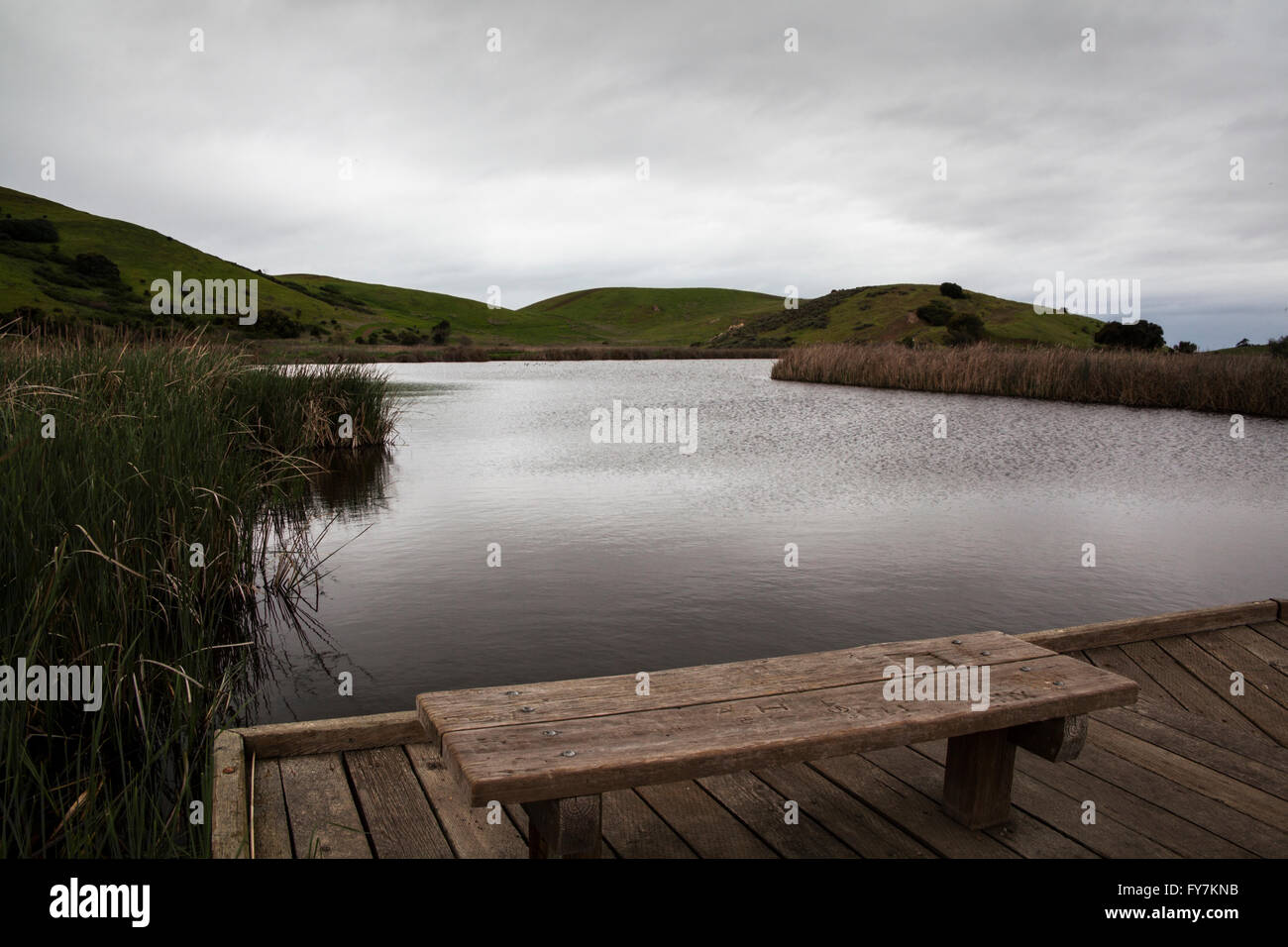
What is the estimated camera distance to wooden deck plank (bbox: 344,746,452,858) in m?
2.62

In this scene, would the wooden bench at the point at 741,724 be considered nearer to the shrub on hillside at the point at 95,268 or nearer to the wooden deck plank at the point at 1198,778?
the wooden deck plank at the point at 1198,778

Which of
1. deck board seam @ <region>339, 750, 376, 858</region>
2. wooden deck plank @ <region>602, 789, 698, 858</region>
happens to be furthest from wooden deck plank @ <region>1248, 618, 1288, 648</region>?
deck board seam @ <region>339, 750, 376, 858</region>

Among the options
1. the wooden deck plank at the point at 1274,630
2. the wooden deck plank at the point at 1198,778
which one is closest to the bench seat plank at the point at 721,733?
the wooden deck plank at the point at 1198,778

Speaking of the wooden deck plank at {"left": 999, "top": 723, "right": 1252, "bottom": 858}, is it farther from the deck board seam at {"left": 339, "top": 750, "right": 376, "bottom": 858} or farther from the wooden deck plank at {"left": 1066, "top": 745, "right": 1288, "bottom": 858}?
the deck board seam at {"left": 339, "top": 750, "right": 376, "bottom": 858}

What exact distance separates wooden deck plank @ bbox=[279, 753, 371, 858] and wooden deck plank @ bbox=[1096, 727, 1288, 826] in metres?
2.83

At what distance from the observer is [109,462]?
15.2 ft

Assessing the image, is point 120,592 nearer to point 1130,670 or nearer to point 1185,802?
point 1185,802

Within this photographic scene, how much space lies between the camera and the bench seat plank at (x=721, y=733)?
198 centimetres

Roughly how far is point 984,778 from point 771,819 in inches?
27.1

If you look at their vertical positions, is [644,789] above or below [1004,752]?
below

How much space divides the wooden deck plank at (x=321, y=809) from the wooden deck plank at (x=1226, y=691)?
3.80 m

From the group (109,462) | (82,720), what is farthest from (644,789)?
(109,462)
